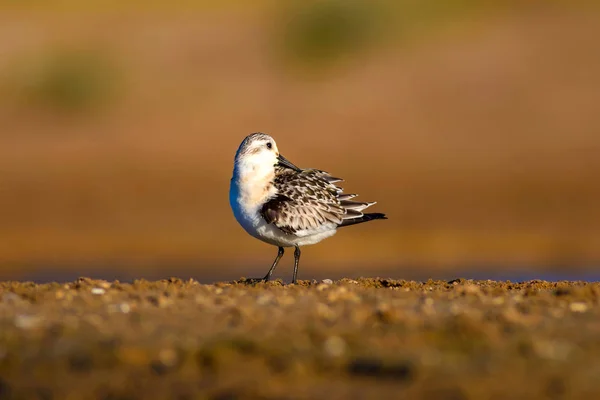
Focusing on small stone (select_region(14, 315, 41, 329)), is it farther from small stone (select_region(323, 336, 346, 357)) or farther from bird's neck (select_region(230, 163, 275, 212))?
bird's neck (select_region(230, 163, 275, 212))

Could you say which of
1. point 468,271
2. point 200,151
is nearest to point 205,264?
point 468,271

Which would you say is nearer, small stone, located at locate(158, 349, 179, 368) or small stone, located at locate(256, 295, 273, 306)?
small stone, located at locate(158, 349, 179, 368)

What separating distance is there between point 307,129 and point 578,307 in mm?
22280

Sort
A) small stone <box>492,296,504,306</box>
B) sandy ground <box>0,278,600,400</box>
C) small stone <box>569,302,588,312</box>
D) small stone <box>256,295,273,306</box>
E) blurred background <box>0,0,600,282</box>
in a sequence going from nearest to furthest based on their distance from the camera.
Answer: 1. sandy ground <box>0,278,600,400</box>
2. small stone <box>569,302,588,312</box>
3. small stone <box>256,295,273,306</box>
4. small stone <box>492,296,504,306</box>
5. blurred background <box>0,0,600,282</box>

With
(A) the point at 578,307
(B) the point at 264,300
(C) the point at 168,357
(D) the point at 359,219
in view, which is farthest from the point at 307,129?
(C) the point at 168,357

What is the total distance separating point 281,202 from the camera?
11234 mm

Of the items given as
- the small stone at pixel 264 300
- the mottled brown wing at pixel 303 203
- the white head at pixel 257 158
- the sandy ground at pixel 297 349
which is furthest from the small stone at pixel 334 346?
the white head at pixel 257 158

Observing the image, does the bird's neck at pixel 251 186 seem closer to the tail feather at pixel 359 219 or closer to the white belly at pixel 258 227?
the white belly at pixel 258 227

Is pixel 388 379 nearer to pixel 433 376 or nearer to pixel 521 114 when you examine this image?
pixel 433 376

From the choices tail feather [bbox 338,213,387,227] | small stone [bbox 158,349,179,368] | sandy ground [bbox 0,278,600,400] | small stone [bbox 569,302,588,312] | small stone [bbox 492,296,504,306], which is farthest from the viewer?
tail feather [bbox 338,213,387,227]

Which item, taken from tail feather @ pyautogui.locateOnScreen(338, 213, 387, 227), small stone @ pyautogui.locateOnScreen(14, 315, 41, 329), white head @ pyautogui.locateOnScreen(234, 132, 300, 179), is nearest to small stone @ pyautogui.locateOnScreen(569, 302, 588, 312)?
small stone @ pyautogui.locateOnScreen(14, 315, 41, 329)

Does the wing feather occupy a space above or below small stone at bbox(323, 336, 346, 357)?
above

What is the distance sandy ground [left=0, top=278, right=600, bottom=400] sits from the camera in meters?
5.79

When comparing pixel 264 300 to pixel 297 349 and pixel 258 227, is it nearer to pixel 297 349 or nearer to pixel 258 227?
pixel 297 349
